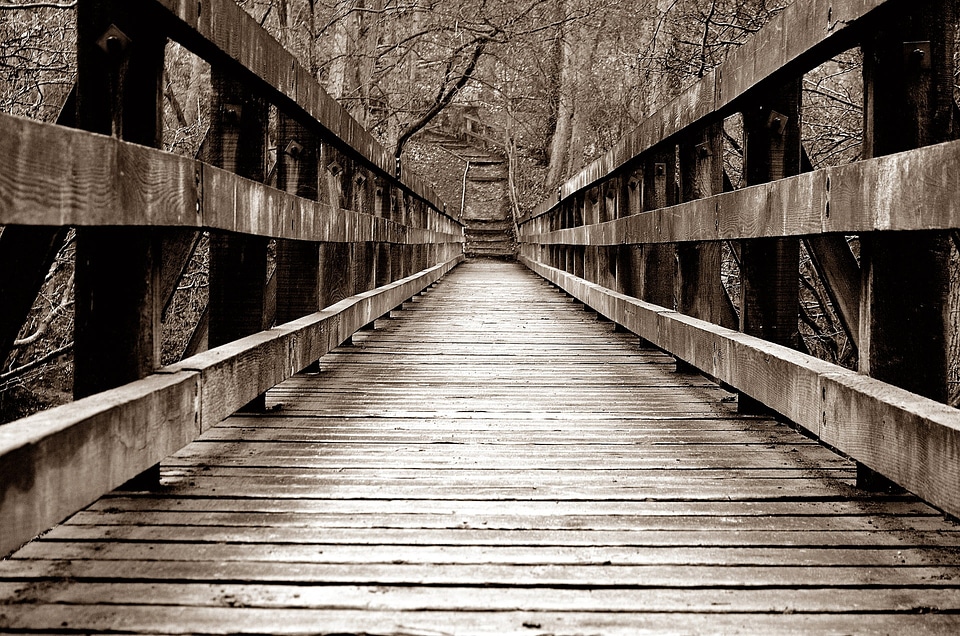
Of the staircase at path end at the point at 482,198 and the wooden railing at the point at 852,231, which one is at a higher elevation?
the staircase at path end at the point at 482,198

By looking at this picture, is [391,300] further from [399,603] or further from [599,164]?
[399,603]

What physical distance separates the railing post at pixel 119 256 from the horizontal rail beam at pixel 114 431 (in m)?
0.10

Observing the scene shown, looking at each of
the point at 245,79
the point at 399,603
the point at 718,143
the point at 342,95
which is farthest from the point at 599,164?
the point at 342,95

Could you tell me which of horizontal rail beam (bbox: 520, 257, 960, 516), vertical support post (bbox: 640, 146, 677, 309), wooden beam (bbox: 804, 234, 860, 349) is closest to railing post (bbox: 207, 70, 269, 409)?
horizontal rail beam (bbox: 520, 257, 960, 516)

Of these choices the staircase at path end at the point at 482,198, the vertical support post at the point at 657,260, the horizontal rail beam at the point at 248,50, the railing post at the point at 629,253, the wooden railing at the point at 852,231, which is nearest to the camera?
the wooden railing at the point at 852,231

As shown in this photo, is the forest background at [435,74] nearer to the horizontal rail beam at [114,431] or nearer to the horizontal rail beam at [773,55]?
the horizontal rail beam at [773,55]

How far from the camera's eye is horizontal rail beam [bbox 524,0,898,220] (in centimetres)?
215

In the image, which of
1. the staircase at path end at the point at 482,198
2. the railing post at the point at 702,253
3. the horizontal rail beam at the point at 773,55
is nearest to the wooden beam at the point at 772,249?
the horizontal rail beam at the point at 773,55

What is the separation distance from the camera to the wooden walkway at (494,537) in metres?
1.56

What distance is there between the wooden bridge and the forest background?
3530 millimetres

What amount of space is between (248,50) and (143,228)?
76cm

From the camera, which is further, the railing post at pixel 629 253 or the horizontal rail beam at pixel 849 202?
the railing post at pixel 629 253

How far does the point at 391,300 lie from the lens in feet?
21.0

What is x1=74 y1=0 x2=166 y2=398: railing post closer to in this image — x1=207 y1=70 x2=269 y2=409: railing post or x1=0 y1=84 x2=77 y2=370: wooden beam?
x1=0 y1=84 x2=77 y2=370: wooden beam
